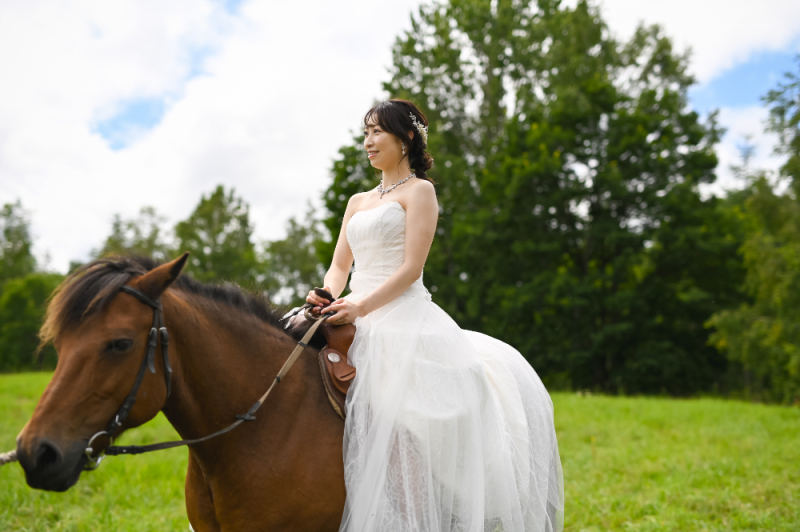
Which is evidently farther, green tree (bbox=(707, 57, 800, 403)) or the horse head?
green tree (bbox=(707, 57, 800, 403))

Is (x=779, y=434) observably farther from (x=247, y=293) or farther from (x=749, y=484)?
(x=247, y=293)

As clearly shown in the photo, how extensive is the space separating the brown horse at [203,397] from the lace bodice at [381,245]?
57cm

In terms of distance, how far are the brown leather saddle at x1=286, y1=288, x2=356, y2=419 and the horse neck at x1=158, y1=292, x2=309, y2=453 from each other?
0.52 feet

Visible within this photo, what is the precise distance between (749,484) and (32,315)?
138 ft

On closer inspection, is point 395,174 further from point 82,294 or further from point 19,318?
point 19,318

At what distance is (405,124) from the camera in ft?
10.4

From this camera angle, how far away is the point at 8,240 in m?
44.4

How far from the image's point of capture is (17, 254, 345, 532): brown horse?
74.3 inches

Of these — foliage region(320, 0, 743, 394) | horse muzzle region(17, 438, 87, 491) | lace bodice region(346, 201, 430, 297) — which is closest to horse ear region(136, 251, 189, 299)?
horse muzzle region(17, 438, 87, 491)

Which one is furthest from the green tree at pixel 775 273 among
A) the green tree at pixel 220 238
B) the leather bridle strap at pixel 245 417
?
the green tree at pixel 220 238

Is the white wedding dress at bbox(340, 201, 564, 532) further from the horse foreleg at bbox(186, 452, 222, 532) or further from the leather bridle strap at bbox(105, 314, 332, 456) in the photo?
the horse foreleg at bbox(186, 452, 222, 532)

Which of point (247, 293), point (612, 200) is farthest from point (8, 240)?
point (247, 293)

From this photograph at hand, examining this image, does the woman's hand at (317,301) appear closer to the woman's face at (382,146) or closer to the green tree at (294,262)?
the woman's face at (382,146)

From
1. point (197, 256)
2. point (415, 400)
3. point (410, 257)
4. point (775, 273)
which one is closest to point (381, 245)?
point (410, 257)
